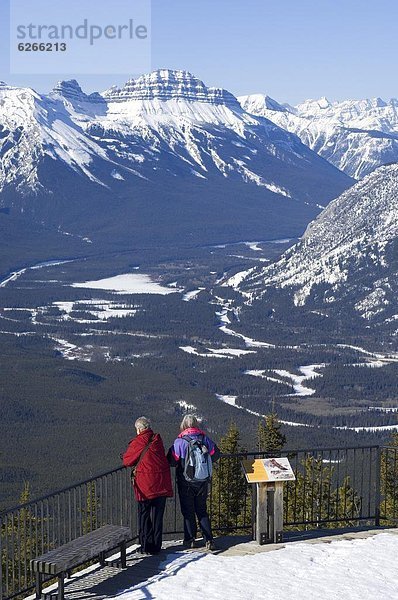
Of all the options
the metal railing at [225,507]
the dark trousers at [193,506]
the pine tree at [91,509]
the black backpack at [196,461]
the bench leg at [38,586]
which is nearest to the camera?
the bench leg at [38,586]

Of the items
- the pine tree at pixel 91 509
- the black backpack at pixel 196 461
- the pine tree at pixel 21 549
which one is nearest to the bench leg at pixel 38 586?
the pine tree at pixel 21 549

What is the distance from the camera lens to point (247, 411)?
13200 centimetres

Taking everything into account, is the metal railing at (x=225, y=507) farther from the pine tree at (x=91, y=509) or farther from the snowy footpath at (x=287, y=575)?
the snowy footpath at (x=287, y=575)

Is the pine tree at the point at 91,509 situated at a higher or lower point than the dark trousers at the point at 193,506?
lower

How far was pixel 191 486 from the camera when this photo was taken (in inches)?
997

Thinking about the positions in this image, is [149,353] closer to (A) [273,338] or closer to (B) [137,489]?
(A) [273,338]

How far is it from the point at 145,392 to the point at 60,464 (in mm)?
46342

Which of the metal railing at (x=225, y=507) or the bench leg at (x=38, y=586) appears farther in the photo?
the metal railing at (x=225, y=507)

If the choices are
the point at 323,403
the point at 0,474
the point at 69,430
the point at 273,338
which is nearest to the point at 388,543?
the point at 0,474

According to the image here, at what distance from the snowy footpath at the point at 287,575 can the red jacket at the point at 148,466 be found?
1.43 meters

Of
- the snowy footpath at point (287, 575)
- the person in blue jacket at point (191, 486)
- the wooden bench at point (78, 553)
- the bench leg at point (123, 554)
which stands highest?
the person in blue jacket at point (191, 486)

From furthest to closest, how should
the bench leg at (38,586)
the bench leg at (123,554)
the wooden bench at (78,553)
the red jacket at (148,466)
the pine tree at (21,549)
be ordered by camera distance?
the red jacket at (148,466) < the bench leg at (123,554) < the pine tree at (21,549) < the bench leg at (38,586) < the wooden bench at (78,553)

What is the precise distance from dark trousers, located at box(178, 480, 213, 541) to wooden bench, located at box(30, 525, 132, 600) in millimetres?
1478

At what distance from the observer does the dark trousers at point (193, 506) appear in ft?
83.0
